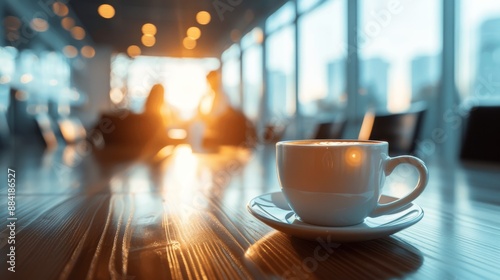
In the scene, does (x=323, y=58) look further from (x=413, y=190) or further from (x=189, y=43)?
(x=189, y=43)

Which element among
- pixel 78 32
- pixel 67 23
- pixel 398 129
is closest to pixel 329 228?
pixel 398 129

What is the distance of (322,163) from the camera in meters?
0.30

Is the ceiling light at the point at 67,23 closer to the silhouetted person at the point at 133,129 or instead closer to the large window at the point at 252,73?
the large window at the point at 252,73

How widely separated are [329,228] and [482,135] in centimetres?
124

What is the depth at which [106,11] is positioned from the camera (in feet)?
18.7

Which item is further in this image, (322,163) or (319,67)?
(319,67)

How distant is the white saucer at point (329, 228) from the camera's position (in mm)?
267

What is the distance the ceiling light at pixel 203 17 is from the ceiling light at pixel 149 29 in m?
1.04

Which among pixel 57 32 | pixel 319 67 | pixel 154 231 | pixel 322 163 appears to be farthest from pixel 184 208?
pixel 57 32

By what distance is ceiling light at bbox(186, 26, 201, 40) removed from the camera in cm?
662

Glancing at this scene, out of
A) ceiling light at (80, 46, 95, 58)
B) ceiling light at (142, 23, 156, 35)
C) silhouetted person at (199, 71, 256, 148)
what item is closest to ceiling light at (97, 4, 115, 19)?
ceiling light at (142, 23, 156, 35)

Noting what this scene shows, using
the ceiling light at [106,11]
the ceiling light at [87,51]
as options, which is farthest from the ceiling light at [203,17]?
the ceiling light at [87,51]

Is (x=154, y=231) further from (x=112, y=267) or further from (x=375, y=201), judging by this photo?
(x=375, y=201)

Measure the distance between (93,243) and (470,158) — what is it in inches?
52.9
